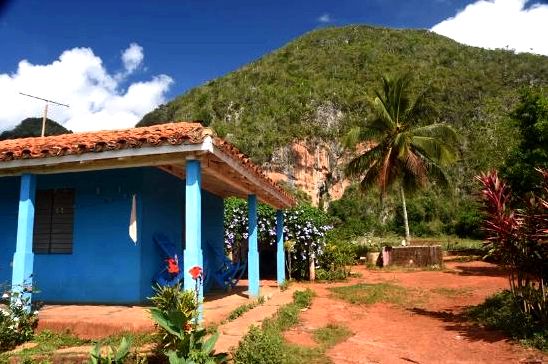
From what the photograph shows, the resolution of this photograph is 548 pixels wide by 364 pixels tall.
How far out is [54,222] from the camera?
8.16 metres

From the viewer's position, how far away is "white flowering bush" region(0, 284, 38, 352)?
5.89 meters

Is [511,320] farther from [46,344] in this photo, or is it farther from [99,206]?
[99,206]

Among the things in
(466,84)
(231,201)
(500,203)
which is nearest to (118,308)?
(500,203)

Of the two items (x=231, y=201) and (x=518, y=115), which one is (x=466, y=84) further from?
(x=231, y=201)

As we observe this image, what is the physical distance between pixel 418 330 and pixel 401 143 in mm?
15177

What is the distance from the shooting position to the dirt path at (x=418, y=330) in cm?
611

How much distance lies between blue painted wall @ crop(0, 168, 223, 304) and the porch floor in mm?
426

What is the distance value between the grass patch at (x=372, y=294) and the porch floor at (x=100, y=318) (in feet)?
15.5

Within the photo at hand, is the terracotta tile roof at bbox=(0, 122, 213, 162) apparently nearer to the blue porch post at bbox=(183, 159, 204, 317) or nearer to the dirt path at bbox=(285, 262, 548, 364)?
the blue porch post at bbox=(183, 159, 204, 317)

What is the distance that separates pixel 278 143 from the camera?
1802 inches

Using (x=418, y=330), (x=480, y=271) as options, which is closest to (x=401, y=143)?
(x=480, y=271)

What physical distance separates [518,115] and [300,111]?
34.5 meters

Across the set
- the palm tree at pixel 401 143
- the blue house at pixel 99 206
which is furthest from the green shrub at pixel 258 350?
the palm tree at pixel 401 143

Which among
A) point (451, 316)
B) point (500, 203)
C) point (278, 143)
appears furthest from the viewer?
point (278, 143)
